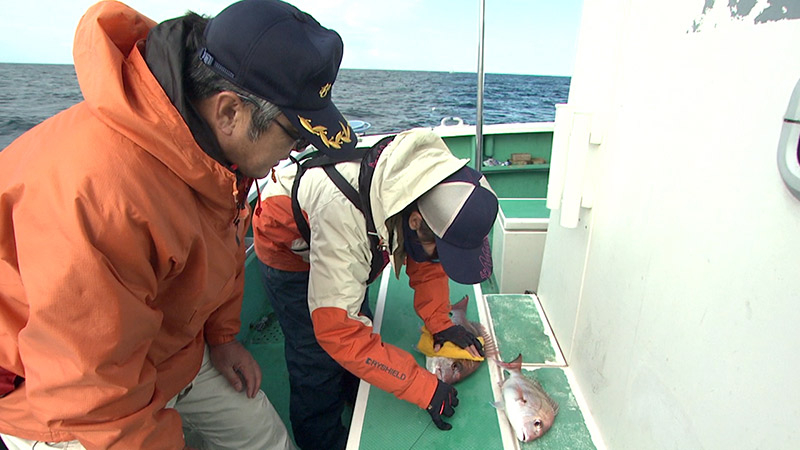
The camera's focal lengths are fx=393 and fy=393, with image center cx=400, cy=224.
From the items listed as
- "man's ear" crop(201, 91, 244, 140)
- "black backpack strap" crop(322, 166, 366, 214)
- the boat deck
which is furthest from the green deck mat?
"man's ear" crop(201, 91, 244, 140)

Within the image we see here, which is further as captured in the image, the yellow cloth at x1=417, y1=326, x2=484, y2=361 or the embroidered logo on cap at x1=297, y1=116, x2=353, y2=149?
the yellow cloth at x1=417, y1=326, x2=484, y2=361

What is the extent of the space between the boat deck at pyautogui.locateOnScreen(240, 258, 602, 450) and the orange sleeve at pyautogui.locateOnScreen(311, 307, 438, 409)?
0.54 feet

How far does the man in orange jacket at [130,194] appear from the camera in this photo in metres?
0.85

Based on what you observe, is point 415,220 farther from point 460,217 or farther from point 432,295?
point 432,295

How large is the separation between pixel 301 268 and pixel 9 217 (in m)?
1.36

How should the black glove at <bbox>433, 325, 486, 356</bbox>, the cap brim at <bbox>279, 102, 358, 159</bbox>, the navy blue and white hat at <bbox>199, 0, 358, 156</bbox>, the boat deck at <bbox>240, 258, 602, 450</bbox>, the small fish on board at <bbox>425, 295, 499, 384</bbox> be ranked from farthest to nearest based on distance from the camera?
the black glove at <bbox>433, 325, 486, 356</bbox> < the small fish on board at <bbox>425, 295, 499, 384</bbox> < the boat deck at <bbox>240, 258, 602, 450</bbox> < the cap brim at <bbox>279, 102, 358, 159</bbox> < the navy blue and white hat at <bbox>199, 0, 358, 156</bbox>

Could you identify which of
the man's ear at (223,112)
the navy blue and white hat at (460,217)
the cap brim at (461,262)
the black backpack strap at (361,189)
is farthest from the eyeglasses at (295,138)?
the cap brim at (461,262)

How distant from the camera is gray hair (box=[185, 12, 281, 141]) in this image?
1.03 meters

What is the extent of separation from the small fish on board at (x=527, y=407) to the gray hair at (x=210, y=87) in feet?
5.04

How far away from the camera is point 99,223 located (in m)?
0.86

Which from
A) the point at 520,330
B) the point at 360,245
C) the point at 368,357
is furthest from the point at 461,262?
the point at 520,330

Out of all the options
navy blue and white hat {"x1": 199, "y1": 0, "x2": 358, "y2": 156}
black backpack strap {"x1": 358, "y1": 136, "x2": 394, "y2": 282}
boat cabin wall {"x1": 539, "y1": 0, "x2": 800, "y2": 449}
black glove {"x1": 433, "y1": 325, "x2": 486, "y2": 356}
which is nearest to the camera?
boat cabin wall {"x1": 539, "y1": 0, "x2": 800, "y2": 449}

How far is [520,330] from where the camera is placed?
8.00ft

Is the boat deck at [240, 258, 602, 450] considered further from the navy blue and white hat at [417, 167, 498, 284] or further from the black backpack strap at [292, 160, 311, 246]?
the black backpack strap at [292, 160, 311, 246]
